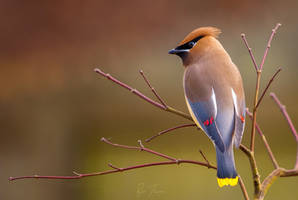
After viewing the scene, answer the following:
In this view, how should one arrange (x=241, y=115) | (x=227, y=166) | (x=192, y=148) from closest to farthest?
1. (x=227, y=166)
2. (x=241, y=115)
3. (x=192, y=148)

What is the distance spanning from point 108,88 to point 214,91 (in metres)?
1.87

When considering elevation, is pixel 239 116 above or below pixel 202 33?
below

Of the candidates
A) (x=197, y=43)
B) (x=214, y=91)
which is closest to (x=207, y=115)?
(x=214, y=91)

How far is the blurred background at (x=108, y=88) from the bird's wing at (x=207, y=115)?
1.65m

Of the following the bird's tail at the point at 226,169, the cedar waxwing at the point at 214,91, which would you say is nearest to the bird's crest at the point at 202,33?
the cedar waxwing at the point at 214,91

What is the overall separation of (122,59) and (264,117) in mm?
867

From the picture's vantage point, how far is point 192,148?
2.80 m

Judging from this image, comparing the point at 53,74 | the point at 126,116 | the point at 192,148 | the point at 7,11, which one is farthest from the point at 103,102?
the point at 7,11

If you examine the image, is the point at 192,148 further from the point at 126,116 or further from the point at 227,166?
the point at 227,166

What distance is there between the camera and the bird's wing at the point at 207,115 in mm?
979

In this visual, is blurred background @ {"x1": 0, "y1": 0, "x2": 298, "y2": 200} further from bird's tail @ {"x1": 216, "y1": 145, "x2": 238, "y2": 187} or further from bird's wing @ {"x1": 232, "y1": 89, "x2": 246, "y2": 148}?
bird's tail @ {"x1": 216, "y1": 145, "x2": 238, "y2": 187}

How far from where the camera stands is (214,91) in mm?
1069

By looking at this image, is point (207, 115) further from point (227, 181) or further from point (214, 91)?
point (227, 181)

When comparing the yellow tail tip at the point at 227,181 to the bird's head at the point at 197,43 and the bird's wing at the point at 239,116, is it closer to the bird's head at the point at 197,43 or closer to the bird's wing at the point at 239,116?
the bird's wing at the point at 239,116
